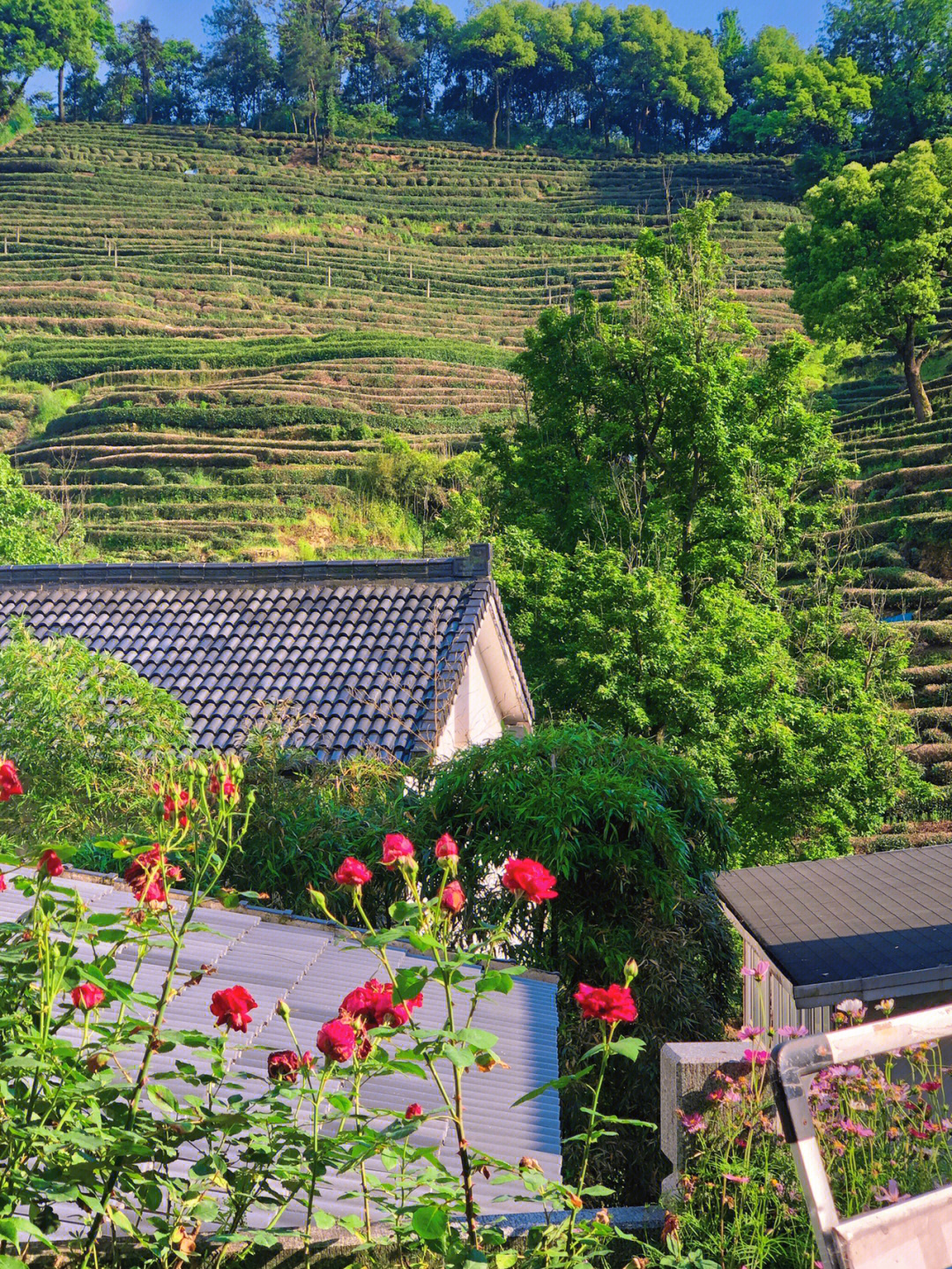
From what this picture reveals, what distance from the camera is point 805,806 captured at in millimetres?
13531

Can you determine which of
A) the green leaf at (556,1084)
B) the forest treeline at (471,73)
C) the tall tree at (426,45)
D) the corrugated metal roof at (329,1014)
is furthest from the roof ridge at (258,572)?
the tall tree at (426,45)

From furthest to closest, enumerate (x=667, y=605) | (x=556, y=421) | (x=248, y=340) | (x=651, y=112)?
1. (x=651, y=112)
2. (x=248, y=340)
3. (x=556, y=421)
4. (x=667, y=605)

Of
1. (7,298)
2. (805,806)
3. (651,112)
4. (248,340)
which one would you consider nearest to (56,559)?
(805,806)

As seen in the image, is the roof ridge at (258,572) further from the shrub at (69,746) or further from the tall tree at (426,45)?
the tall tree at (426,45)

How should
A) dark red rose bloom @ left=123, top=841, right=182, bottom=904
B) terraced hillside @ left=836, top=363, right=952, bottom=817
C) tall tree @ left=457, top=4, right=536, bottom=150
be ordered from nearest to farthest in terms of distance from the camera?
1. dark red rose bloom @ left=123, top=841, right=182, bottom=904
2. terraced hillside @ left=836, top=363, right=952, bottom=817
3. tall tree @ left=457, top=4, right=536, bottom=150

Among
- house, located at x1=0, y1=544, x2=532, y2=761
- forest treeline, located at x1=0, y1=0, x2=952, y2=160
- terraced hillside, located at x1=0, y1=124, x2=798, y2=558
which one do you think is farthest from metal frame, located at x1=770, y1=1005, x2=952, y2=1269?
forest treeline, located at x1=0, y1=0, x2=952, y2=160

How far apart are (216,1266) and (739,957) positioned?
6.67 meters

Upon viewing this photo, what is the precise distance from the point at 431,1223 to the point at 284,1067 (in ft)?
1.43

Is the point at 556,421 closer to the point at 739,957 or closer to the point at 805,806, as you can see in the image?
the point at 805,806

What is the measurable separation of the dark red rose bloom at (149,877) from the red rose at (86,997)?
6.7 inches

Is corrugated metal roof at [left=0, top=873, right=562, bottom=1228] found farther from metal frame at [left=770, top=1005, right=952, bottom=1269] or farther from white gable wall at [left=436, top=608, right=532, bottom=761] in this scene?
white gable wall at [left=436, top=608, right=532, bottom=761]

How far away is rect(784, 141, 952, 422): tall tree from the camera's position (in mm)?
34094

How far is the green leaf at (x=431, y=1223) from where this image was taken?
5.28ft

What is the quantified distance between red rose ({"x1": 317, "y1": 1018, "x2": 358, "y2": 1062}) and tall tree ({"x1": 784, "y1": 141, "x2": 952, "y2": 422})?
3580cm
